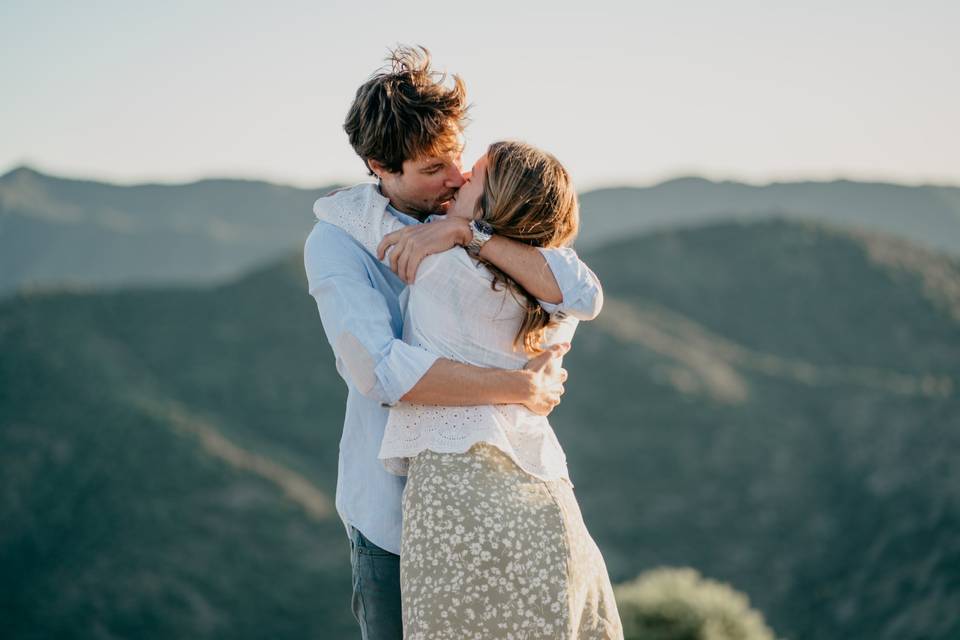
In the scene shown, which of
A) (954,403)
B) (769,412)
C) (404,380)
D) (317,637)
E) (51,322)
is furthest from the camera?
(51,322)

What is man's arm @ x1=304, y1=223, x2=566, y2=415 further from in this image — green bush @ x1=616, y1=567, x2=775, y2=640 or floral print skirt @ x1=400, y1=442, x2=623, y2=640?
green bush @ x1=616, y1=567, x2=775, y2=640

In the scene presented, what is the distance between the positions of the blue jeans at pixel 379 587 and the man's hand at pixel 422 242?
25.5 inches

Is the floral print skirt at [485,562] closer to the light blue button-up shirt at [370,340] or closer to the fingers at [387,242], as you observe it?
the light blue button-up shirt at [370,340]

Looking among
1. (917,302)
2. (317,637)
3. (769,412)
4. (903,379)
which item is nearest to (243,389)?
(317,637)

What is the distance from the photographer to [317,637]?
2028 centimetres

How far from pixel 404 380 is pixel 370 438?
0.30m

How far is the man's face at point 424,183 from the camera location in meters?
2.54

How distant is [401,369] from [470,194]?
1.55 feet

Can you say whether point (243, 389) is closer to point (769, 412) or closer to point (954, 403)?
point (769, 412)

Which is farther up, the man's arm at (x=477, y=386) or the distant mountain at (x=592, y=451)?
the man's arm at (x=477, y=386)

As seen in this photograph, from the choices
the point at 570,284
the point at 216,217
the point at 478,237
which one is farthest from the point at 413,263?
the point at 216,217

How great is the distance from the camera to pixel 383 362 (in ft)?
7.70

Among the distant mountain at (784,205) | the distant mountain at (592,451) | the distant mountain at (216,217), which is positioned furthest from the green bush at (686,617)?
the distant mountain at (216,217)

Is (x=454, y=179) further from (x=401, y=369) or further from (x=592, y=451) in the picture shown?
(x=592, y=451)
